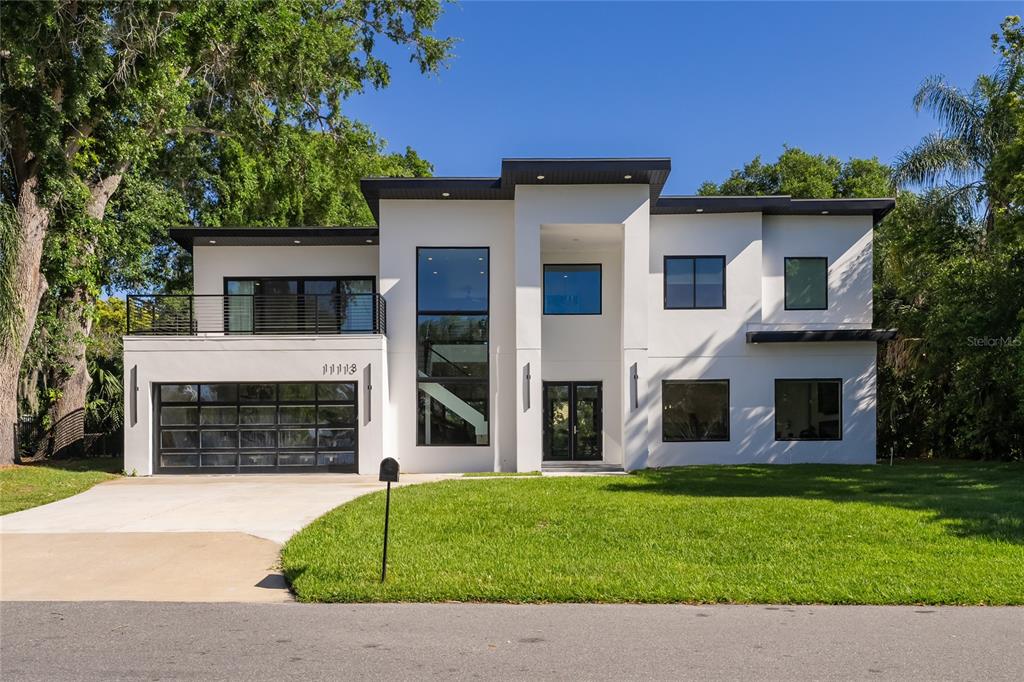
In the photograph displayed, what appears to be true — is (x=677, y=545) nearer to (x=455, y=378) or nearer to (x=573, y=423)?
(x=455, y=378)

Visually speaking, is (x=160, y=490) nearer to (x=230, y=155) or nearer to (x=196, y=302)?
(x=196, y=302)

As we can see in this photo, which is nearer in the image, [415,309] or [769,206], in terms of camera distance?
[415,309]

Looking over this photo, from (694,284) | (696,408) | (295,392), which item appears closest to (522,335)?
(694,284)

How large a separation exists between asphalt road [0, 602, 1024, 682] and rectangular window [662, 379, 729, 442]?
1211cm

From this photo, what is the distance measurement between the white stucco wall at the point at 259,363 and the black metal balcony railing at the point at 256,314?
0.67 m

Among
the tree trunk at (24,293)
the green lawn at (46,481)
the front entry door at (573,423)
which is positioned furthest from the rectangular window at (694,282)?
the tree trunk at (24,293)

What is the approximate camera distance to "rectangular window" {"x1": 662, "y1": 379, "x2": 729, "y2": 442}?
19109 millimetres

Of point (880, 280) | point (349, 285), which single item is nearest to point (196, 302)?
point (349, 285)

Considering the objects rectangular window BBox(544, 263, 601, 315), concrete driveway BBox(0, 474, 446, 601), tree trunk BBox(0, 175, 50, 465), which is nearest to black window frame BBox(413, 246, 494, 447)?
rectangular window BBox(544, 263, 601, 315)

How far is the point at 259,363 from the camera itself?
17.7m

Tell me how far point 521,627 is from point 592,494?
6.51 meters

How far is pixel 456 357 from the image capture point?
18703 millimetres

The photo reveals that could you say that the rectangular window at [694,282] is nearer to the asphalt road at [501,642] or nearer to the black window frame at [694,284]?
the black window frame at [694,284]

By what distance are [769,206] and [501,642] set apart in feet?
50.6
